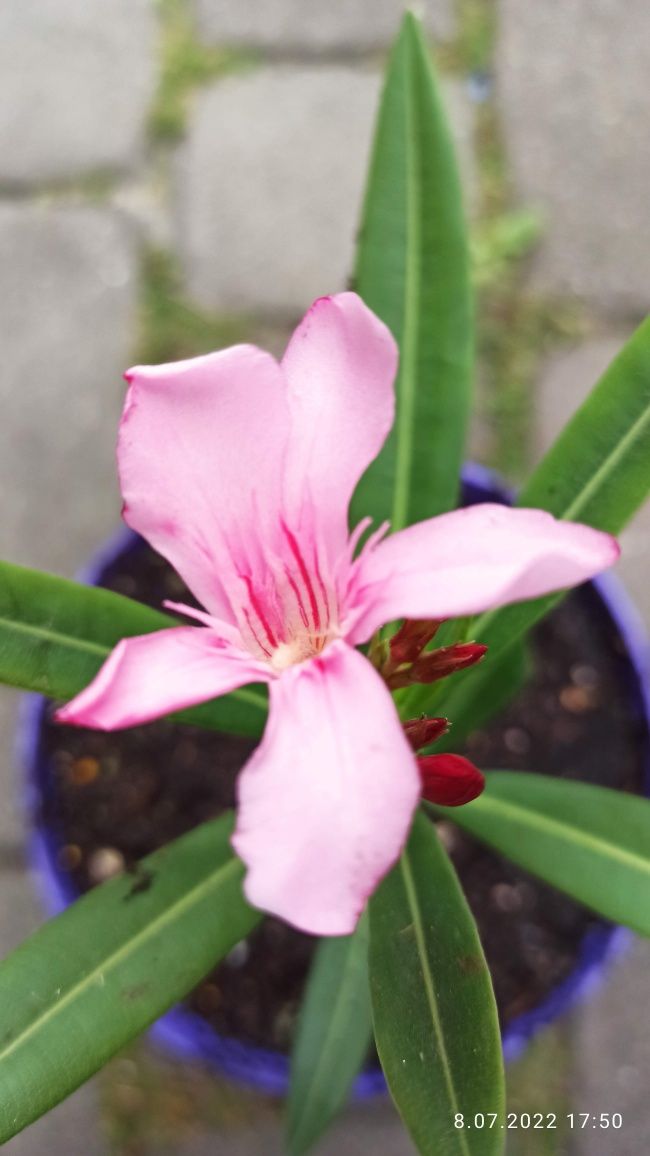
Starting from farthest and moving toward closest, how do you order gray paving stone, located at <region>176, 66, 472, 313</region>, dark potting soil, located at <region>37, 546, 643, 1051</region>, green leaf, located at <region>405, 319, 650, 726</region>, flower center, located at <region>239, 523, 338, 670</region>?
gray paving stone, located at <region>176, 66, 472, 313</region>
dark potting soil, located at <region>37, 546, 643, 1051</region>
green leaf, located at <region>405, 319, 650, 726</region>
flower center, located at <region>239, 523, 338, 670</region>

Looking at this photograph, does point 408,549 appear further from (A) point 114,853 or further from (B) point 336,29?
(B) point 336,29

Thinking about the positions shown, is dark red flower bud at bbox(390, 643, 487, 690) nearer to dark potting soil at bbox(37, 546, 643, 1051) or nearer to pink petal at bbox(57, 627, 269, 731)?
pink petal at bbox(57, 627, 269, 731)

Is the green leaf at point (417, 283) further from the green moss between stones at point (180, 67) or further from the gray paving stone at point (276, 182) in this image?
the green moss between stones at point (180, 67)

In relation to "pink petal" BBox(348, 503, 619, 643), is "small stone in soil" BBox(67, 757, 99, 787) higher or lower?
lower

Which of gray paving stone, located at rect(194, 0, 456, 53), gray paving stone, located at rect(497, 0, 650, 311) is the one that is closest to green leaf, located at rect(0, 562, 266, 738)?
gray paving stone, located at rect(497, 0, 650, 311)

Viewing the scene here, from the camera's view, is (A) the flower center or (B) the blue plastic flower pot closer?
(A) the flower center
